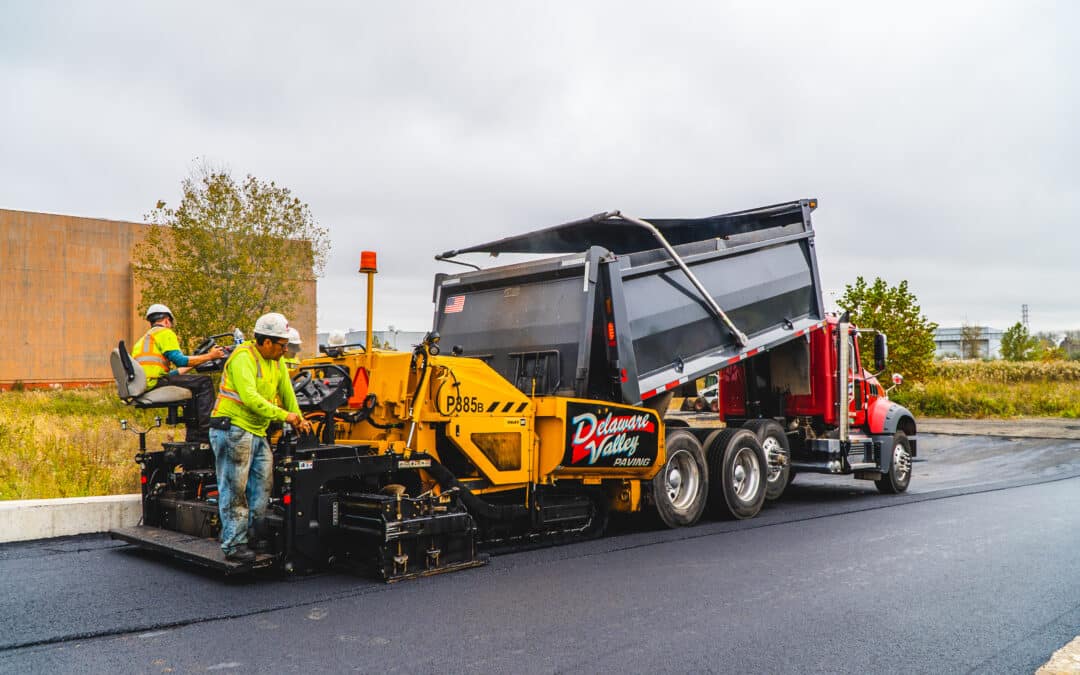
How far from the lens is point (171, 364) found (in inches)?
291

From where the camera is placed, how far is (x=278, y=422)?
6.80m

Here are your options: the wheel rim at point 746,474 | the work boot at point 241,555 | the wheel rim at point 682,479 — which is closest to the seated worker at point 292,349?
the work boot at point 241,555

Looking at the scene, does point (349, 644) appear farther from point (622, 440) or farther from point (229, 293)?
point (229, 293)

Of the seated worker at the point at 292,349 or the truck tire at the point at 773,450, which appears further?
the truck tire at the point at 773,450

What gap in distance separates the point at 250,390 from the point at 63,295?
35.6 m

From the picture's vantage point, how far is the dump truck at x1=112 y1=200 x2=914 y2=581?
6305 mm

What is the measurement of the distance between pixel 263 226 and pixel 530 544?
11501 millimetres

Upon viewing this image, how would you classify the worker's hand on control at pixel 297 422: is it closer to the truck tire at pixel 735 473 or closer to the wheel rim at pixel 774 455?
the truck tire at pixel 735 473

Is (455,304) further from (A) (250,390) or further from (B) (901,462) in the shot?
(B) (901,462)

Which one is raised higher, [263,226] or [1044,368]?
[263,226]

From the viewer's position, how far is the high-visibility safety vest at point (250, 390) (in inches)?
238

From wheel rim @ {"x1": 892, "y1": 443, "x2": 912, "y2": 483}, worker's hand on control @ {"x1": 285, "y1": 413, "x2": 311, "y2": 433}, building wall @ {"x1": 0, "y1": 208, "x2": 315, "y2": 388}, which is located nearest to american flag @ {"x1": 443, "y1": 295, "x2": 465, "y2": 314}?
worker's hand on control @ {"x1": 285, "y1": 413, "x2": 311, "y2": 433}

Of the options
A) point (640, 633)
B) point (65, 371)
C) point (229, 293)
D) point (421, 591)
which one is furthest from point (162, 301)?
point (65, 371)

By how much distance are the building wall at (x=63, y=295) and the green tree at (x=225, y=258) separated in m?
18.2
